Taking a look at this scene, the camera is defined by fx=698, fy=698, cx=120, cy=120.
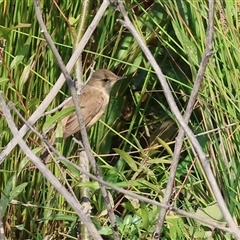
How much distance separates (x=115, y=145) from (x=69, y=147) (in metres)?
0.33

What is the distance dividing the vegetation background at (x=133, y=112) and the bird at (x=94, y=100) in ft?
0.20

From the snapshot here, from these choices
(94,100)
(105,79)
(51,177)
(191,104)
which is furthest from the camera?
(94,100)

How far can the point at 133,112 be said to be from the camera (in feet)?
12.5

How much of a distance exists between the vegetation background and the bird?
6cm

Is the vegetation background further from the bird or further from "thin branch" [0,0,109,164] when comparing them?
"thin branch" [0,0,109,164]

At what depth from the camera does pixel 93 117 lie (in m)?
3.71

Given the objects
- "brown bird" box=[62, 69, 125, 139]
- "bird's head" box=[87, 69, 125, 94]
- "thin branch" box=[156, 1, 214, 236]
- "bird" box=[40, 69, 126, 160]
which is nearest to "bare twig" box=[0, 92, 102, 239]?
"thin branch" box=[156, 1, 214, 236]

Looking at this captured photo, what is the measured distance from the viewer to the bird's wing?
3.70m

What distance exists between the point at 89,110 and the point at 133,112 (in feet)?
0.84

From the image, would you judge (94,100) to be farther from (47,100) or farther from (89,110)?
(47,100)

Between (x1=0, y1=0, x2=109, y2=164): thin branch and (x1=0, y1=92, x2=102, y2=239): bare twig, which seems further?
(x1=0, y1=0, x2=109, y2=164): thin branch

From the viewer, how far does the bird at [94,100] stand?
3669mm

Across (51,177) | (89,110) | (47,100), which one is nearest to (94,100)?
(89,110)

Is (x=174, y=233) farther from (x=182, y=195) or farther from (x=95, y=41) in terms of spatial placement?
(x=95, y=41)
